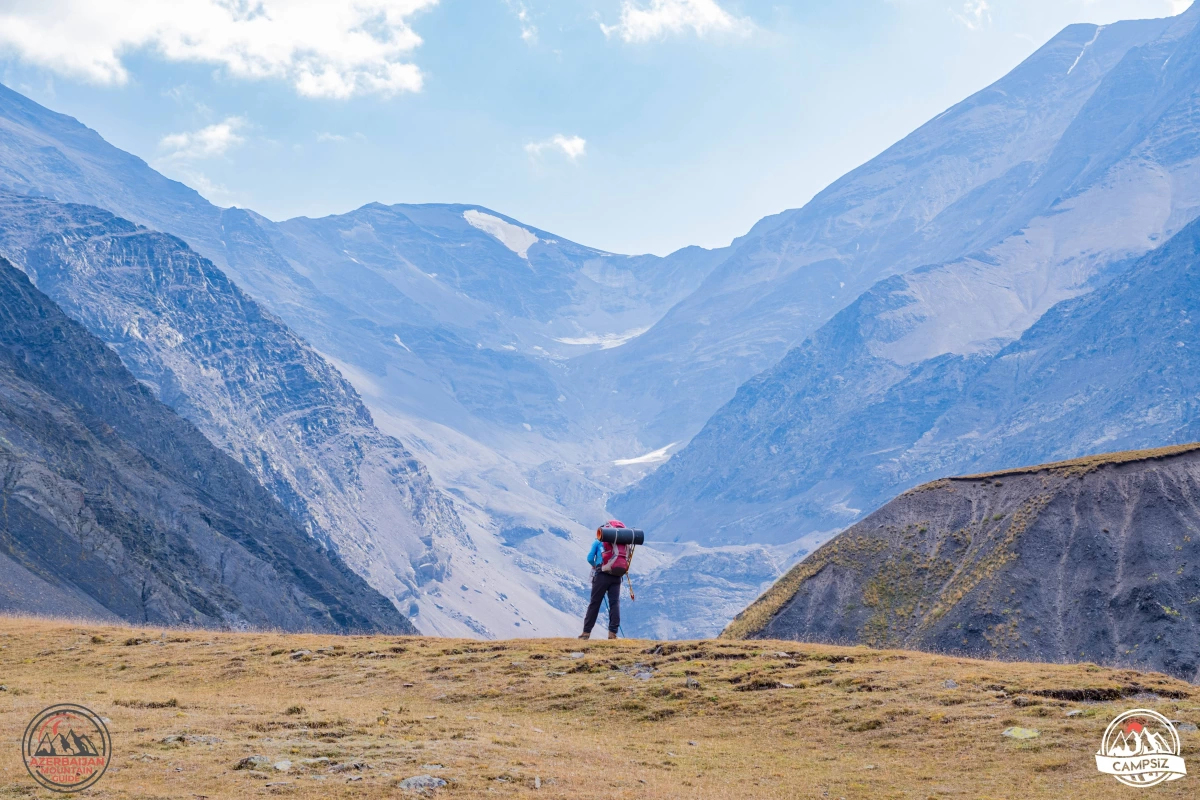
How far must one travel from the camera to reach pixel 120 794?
55.2 feet

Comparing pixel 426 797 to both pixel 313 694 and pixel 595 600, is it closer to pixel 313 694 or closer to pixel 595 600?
pixel 313 694

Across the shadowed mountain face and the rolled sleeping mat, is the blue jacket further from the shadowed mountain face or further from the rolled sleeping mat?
the shadowed mountain face

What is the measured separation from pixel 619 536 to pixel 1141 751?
592 inches

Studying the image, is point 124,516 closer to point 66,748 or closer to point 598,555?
point 598,555

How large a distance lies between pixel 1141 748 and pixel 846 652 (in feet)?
36.2

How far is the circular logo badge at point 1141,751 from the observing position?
1906cm

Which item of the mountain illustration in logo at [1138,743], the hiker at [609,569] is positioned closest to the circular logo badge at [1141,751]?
the mountain illustration in logo at [1138,743]

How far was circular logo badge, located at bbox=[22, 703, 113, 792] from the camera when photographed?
1744 cm

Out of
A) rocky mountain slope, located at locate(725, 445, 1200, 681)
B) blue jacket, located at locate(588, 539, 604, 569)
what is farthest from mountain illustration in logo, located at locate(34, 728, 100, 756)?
rocky mountain slope, located at locate(725, 445, 1200, 681)

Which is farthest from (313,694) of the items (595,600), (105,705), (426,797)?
(426,797)

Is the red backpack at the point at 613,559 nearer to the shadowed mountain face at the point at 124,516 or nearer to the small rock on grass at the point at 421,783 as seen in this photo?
the small rock on grass at the point at 421,783

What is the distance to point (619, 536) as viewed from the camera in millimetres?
31016

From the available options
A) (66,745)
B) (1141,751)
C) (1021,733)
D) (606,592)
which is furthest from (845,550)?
(66,745)

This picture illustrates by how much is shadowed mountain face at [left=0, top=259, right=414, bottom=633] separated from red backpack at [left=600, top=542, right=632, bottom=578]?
59.4 metres
